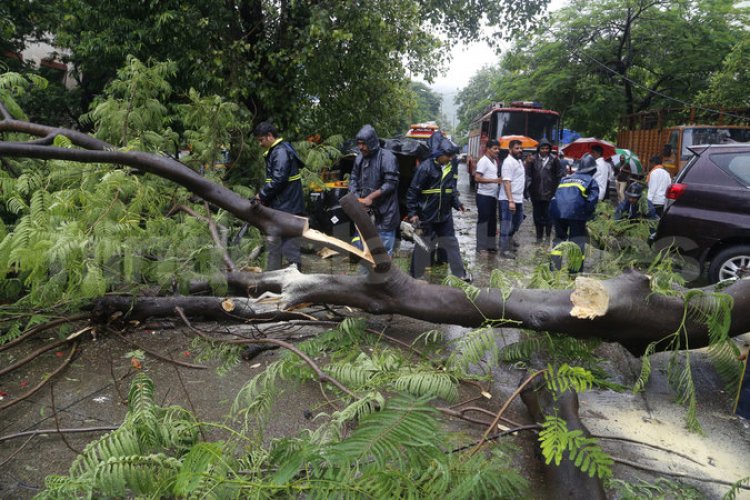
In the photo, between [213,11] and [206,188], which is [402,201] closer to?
[213,11]

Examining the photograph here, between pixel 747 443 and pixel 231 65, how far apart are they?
27.9 feet

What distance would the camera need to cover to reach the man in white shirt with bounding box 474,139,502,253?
28.8 ft

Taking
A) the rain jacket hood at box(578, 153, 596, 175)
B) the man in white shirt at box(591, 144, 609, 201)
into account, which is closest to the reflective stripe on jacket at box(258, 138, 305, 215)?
the rain jacket hood at box(578, 153, 596, 175)

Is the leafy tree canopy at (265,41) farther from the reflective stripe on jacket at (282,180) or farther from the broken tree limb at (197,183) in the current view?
the broken tree limb at (197,183)

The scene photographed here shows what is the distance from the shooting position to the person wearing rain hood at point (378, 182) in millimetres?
6203

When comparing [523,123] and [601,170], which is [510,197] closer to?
[601,170]

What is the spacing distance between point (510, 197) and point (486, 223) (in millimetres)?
556

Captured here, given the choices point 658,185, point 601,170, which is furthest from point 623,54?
point 658,185

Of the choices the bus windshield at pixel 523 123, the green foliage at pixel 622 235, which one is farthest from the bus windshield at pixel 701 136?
the green foliage at pixel 622 235

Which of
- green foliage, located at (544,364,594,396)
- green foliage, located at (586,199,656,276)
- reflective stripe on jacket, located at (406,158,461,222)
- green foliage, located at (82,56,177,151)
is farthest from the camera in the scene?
green foliage, located at (586,199,656,276)

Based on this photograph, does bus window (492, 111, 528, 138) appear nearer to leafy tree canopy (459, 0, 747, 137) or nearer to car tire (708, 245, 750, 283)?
leafy tree canopy (459, 0, 747, 137)

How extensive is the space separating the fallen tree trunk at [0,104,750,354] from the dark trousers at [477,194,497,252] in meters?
5.38

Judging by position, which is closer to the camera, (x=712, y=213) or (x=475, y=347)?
(x=475, y=347)

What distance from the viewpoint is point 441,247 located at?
696 cm
